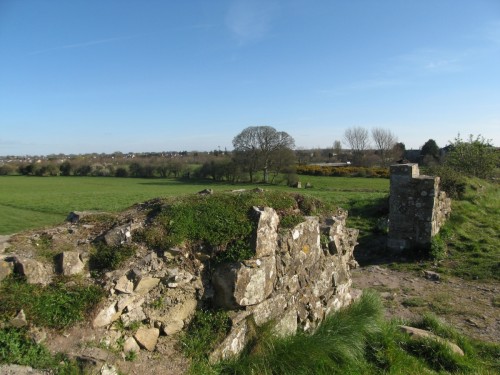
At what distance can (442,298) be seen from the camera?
9461 mm

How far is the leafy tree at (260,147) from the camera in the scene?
52.0 meters

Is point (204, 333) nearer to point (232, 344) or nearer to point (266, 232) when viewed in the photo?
point (232, 344)

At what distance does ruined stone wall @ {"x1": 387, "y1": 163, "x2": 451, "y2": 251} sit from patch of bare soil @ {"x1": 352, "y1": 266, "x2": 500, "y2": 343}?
189 cm

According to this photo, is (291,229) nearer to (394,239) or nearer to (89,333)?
(89,333)

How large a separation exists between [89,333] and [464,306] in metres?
8.53

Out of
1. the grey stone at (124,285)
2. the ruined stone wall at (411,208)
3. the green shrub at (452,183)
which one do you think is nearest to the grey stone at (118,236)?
the grey stone at (124,285)

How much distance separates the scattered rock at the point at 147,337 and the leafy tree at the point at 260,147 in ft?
154

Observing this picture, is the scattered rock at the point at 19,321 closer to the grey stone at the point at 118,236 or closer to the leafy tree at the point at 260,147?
the grey stone at the point at 118,236

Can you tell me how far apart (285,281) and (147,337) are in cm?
197

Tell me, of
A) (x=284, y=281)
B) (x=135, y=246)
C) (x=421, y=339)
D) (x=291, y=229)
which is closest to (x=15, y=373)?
(x=135, y=246)

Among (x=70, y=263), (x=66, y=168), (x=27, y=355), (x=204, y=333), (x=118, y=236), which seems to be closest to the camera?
(x=27, y=355)

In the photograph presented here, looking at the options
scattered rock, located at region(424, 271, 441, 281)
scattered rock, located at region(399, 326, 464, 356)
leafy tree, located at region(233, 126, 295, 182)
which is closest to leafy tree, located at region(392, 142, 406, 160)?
leafy tree, located at region(233, 126, 295, 182)

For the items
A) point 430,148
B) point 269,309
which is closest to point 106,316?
point 269,309

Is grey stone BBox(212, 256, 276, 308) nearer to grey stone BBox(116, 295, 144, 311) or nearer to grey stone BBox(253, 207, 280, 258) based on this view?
grey stone BBox(253, 207, 280, 258)
